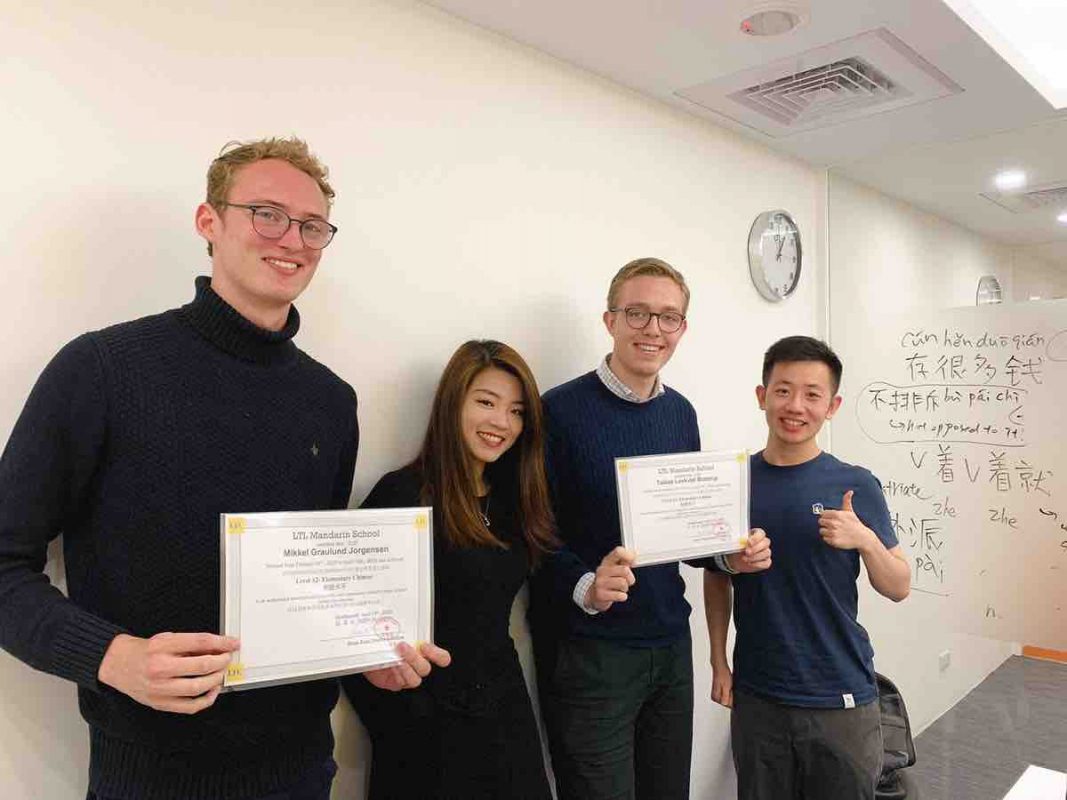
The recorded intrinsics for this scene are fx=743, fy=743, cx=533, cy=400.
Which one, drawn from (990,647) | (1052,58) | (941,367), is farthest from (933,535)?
(1052,58)

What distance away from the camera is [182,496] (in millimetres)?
1129

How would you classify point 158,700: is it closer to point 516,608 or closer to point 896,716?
point 516,608

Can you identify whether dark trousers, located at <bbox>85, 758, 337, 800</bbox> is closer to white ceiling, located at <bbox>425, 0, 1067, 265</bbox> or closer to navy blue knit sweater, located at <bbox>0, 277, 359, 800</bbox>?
navy blue knit sweater, located at <bbox>0, 277, 359, 800</bbox>

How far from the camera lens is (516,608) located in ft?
6.55

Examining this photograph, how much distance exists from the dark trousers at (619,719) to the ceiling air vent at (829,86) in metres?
1.67

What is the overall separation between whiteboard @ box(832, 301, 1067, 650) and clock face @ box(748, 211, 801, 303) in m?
0.41

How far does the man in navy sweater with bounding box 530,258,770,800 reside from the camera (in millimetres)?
1813

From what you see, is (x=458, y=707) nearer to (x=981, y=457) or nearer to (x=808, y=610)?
(x=808, y=610)

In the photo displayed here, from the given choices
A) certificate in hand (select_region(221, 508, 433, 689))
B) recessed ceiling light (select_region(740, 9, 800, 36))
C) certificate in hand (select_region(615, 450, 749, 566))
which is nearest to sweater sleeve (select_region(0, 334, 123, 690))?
certificate in hand (select_region(221, 508, 433, 689))

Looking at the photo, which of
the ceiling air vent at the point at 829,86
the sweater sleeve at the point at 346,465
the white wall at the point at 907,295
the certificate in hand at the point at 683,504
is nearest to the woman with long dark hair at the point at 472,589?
the sweater sleeve at the point at 346,465

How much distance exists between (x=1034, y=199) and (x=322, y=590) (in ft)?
8.47

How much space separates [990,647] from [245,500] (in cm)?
243

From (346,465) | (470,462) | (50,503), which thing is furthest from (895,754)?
(50,503)

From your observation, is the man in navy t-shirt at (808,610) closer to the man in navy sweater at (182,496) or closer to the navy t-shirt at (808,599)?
the navy t-shirt at (808,599)
